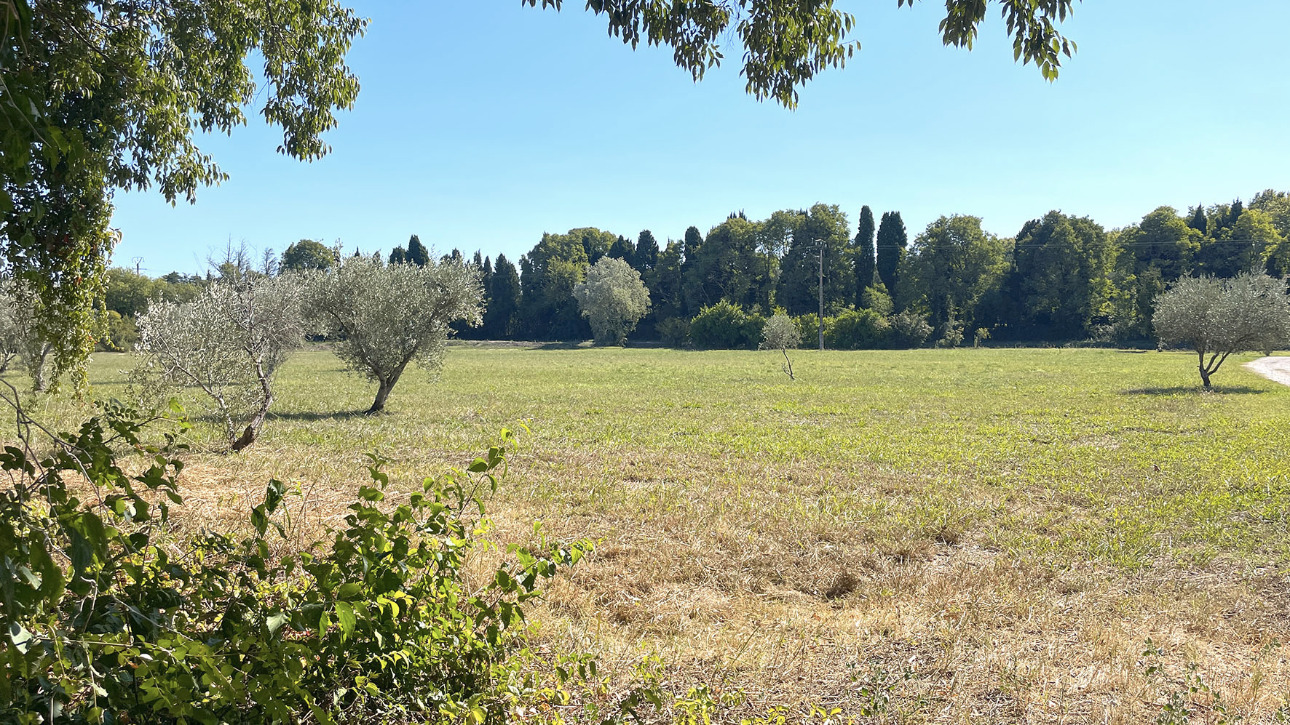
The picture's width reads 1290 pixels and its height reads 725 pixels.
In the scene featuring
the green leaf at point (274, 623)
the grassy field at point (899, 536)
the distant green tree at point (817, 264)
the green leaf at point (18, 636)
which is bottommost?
the grassy field at point (899, 536)

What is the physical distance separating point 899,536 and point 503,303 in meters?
96.1

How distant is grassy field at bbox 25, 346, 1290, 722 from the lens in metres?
4.32

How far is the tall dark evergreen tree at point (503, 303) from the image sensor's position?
101 m

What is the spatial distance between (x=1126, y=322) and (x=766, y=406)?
2473 inches

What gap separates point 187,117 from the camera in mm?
8539

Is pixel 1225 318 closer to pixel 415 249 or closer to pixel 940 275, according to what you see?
pixel 940 275

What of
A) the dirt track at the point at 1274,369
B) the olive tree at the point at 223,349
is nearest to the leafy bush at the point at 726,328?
the dirt track at the point at 1274,369

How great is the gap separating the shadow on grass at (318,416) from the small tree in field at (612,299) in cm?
6064

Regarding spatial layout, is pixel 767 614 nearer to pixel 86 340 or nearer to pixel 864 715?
pixel 864 715

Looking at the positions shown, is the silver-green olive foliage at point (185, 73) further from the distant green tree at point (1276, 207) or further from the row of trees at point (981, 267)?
the distant green tree at point (1276, 207)

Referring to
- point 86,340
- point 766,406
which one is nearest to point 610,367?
point 766,406

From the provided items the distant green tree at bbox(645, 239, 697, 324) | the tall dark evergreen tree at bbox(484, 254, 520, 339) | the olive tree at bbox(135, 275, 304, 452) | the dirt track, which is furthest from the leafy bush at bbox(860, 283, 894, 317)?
the olive tree at bbox(135, 275, 304, 452)

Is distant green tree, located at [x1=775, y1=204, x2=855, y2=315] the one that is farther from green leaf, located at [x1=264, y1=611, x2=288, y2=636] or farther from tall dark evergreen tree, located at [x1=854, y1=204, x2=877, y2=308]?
green leaf, located at [x1=264, y1=611, x2=288, y2=636]

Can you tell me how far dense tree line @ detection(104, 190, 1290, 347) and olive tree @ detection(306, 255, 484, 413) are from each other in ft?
154
